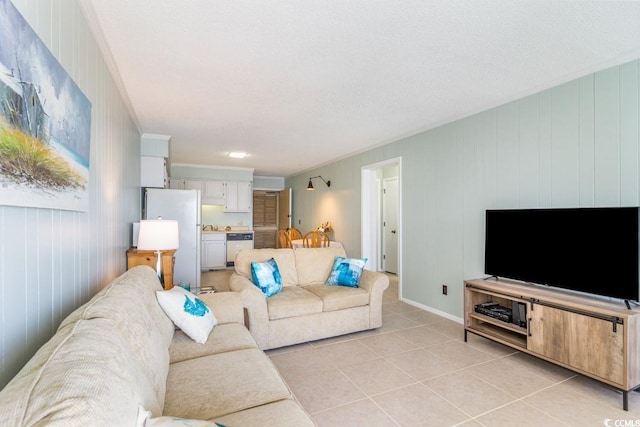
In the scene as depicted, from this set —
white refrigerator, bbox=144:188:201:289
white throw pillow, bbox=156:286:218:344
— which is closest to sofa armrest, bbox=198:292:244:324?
white throw pillow, bbox=156:286:218:344

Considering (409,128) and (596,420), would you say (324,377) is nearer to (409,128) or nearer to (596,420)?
(596,420)

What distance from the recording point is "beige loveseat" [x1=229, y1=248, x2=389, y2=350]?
9.27 feet

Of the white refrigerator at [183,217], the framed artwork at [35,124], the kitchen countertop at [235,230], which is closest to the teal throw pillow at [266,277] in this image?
the framed artwork at [35,124]

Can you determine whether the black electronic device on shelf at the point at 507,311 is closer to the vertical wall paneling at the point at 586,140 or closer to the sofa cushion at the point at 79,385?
the vertical wall paneling at the point at 586,140

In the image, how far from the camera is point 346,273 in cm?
345

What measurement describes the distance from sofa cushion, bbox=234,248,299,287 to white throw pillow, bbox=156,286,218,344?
1.21 metres

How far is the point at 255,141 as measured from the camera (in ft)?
16.1

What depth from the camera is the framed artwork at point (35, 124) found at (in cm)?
99

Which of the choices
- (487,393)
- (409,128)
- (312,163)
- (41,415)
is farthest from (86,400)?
(312,163)

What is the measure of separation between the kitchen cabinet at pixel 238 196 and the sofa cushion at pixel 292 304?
4.91 metres

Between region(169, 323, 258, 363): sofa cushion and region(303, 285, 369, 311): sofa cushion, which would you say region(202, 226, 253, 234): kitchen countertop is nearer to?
region(303, 285, 369, 311): sofa cushion

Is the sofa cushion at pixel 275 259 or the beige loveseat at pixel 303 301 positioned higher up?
the sofa cushion at pixel 275 259

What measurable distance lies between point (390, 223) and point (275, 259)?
384cm

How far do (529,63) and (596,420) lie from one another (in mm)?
2479
